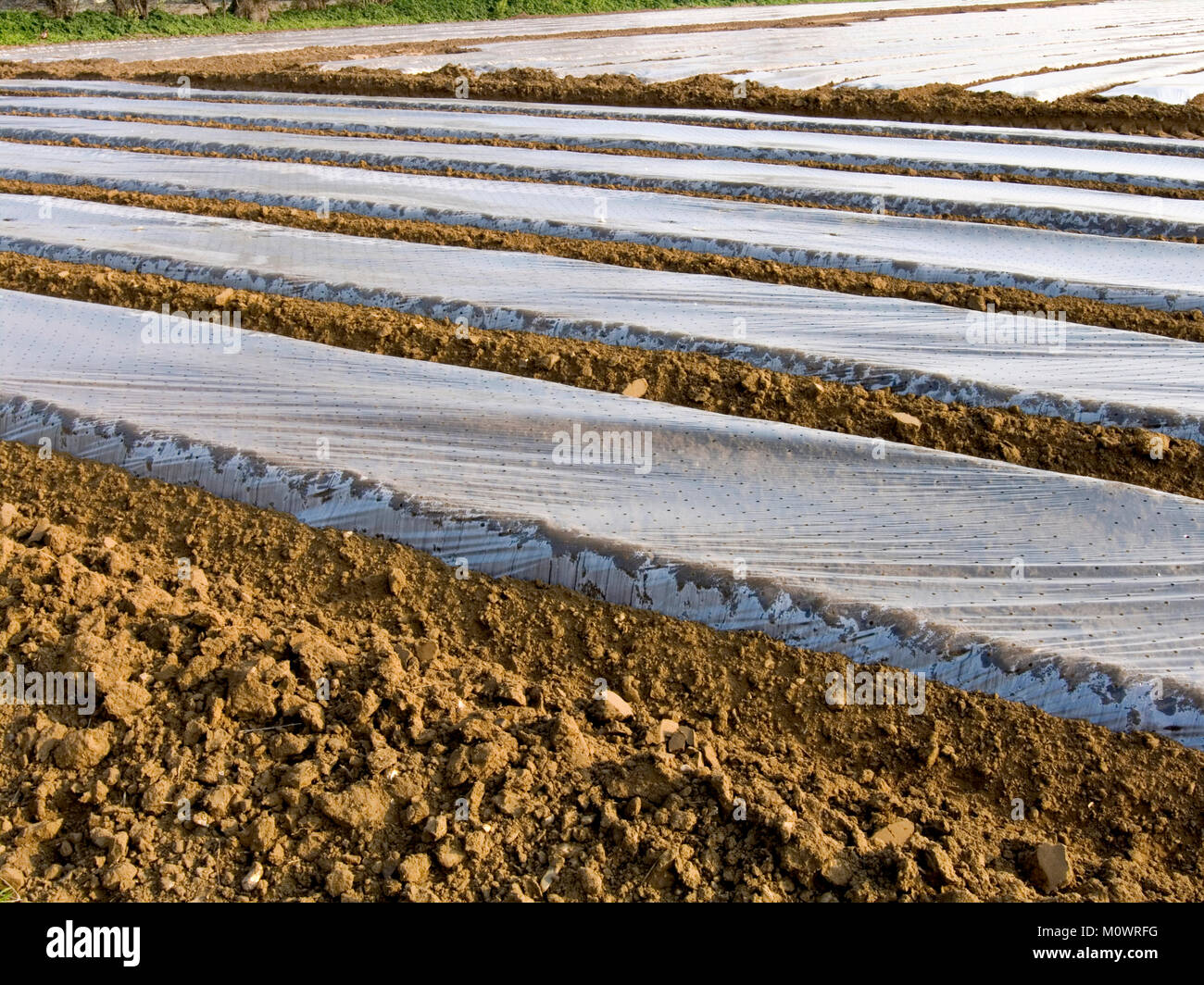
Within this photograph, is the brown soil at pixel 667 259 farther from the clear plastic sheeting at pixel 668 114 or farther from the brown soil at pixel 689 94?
the brown soil at pixel 689 94

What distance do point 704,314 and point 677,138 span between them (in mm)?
4937

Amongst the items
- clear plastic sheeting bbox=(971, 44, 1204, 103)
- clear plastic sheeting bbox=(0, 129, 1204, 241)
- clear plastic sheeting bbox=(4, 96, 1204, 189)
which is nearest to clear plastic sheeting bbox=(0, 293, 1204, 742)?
clear plastic sheeting bbox=(0, 129, 1204, 241)

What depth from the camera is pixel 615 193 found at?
7.20 metres

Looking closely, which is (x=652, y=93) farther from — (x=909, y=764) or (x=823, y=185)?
(x=909, y=764)

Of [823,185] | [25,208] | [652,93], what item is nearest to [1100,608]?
[823,185]

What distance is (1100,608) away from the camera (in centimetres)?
312

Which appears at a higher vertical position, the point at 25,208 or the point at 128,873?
the point at 25,208

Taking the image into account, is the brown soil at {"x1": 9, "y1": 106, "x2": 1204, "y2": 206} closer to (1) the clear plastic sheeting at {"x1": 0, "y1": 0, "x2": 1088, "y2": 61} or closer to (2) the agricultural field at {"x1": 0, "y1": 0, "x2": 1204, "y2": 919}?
(2) the agricultural field at {"x1": 0, "y1": 0, "x2": 1204, "y2": 919}

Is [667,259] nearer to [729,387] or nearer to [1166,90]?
[729,387]

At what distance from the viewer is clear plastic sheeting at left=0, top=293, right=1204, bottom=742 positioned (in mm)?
3053

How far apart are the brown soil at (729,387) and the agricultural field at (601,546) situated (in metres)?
0.02

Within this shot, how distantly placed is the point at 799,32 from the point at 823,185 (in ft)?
40.7

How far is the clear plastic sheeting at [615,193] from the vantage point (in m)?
6.56

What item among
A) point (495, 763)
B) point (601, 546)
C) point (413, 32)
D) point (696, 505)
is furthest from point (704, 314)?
point (413, 32)
